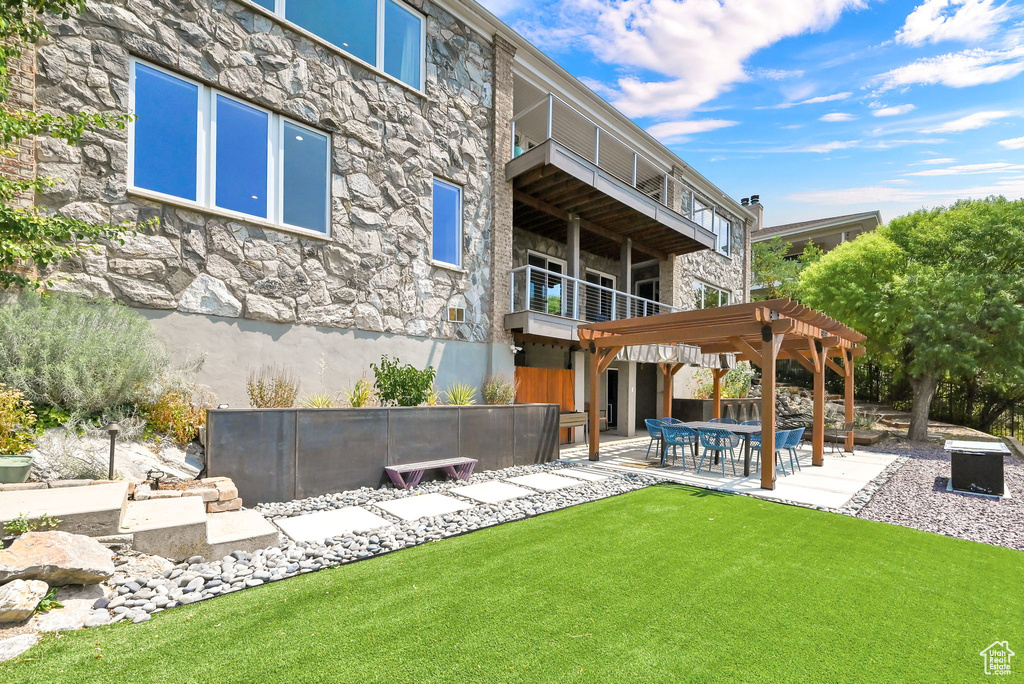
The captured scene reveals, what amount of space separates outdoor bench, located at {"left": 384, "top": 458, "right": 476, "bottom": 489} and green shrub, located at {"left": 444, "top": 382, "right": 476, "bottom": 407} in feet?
4.40

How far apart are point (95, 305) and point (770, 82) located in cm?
1671

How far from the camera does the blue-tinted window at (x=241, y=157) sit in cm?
764

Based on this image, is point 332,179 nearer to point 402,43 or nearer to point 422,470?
point 402,43

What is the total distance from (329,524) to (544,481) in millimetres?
3679

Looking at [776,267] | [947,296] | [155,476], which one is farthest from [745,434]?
[776,267]

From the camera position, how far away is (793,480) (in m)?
8.46

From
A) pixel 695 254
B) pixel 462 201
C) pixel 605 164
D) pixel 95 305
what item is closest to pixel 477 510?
pixel 95 305

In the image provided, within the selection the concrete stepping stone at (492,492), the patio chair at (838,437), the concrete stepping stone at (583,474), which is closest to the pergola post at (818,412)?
the patio chair at (838,437)

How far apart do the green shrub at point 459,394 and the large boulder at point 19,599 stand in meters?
A: 6.17

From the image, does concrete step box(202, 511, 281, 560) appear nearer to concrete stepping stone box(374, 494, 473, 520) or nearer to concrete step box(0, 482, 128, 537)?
concrete step box(0, 482, 128, 537)

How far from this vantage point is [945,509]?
6625 mm

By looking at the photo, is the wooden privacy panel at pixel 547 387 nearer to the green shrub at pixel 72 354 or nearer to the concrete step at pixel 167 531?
the green shrub at pixel 72 354

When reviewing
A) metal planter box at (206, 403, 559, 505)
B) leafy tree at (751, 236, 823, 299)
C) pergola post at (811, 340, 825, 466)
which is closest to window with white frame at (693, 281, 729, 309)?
leafy tree at (751, 236, 823, 299)

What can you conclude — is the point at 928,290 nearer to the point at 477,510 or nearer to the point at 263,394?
the point at 477,510
